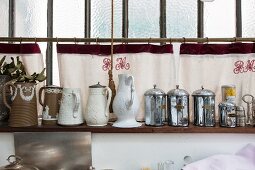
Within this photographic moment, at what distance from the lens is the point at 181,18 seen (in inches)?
78.4

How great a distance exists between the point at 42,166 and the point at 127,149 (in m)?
0.42

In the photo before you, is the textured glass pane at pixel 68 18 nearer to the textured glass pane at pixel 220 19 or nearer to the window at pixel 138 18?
the window at pixel 138 18

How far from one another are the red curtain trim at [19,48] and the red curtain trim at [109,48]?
133 mm

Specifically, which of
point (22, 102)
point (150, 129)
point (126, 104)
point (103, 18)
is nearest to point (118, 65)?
point (126, 104)

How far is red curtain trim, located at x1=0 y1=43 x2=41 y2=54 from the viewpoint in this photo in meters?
1.36

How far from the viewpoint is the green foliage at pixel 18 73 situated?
1.18 m

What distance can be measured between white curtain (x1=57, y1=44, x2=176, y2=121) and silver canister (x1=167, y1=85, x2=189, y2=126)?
0.17m

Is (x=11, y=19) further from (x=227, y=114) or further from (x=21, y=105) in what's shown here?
(x=227, y=114)

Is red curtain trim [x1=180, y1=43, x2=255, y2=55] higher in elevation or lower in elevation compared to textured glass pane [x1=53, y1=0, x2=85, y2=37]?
lower

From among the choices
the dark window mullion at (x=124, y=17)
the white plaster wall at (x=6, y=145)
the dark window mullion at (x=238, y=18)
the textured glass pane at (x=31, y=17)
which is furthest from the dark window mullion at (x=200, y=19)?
the white plaster wall at (x=6, y=145)

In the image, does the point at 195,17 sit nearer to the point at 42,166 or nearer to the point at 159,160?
the point at 159,160

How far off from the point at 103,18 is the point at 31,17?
1.81ft

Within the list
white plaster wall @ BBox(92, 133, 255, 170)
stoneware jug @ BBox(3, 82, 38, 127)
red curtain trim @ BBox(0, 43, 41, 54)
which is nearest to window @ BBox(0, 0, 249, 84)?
red curtain trim @ BBox(0, 43, 41, 54)

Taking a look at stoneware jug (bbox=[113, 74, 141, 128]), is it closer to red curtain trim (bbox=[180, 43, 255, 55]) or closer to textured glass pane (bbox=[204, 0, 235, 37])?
red curtain trim (bbox=[180, 43, 255, 55])
